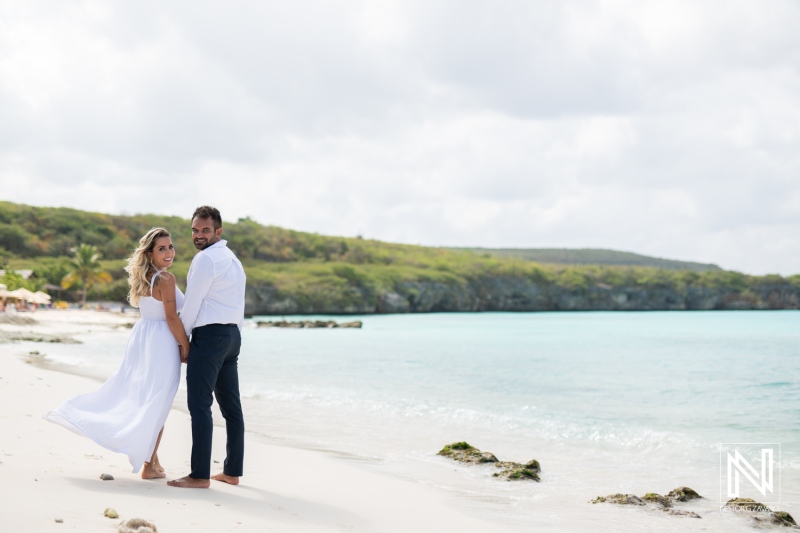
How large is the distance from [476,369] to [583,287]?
11556 cm

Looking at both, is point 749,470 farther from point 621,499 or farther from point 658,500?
point 621,499

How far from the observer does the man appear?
17.3 ft

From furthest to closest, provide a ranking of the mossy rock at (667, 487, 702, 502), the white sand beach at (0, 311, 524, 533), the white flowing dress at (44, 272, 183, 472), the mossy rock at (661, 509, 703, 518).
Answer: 1. the mossy rock at (667, 487, 702, 502)
2. the mossy rock at (661, 509, 703, 518)
3. the white flowing dress at (44, 272, 183, 472)
4. the white sand beach at (0, 311, 524, 533)

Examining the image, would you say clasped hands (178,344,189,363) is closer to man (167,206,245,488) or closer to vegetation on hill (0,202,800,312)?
man (167,206,245,488)

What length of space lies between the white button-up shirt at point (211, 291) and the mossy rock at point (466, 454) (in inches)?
168

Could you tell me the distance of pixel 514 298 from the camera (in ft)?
433

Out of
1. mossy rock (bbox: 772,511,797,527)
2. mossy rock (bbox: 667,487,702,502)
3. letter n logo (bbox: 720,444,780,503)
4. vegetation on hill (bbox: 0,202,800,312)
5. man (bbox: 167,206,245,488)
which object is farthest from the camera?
vegetation on hill (bbox: 0,202,800,312)

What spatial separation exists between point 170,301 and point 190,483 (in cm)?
132

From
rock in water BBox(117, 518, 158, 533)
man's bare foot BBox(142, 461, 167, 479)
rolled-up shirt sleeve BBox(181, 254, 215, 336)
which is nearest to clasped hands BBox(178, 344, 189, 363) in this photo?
rolled-up shirt sleeve BBox(181, 254, 215, 336)

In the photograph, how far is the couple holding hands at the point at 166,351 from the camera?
206 inches

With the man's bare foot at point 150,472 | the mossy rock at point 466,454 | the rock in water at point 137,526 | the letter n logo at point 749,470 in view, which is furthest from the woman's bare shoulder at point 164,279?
the letter n logo at point 749,470

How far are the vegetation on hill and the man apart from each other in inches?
2655

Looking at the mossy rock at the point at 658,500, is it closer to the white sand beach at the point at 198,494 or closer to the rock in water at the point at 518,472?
the rock in water at the point at 518,472

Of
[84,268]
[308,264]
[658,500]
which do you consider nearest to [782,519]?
[658,500]
